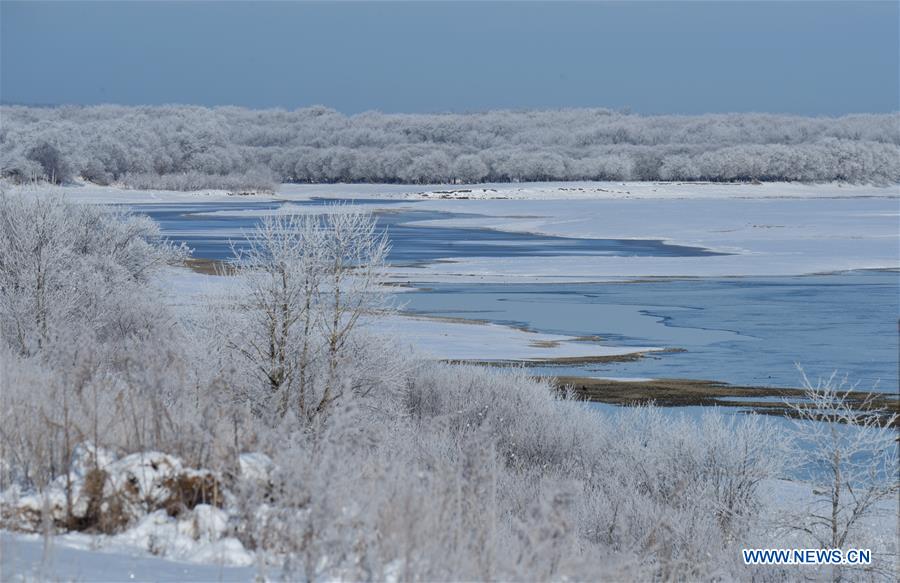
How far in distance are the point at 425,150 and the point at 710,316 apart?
105666 millimetres

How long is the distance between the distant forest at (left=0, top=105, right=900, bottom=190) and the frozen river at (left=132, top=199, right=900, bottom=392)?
5017 centimetres

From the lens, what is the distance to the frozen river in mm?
18875

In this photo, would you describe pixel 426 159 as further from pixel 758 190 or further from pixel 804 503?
pixel 804 503

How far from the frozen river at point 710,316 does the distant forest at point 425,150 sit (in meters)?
50.2

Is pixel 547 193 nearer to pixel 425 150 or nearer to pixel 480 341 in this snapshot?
pixel 425 150

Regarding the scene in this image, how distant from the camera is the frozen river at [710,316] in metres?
18.9

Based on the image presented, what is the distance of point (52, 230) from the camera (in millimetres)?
18047

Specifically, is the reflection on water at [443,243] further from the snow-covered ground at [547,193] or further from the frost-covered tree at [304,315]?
the snow-covered ground at [547,193]

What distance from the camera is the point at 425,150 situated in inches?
5064

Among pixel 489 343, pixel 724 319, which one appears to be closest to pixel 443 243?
pixel 724 319

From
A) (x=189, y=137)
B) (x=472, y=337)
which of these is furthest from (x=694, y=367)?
(x=189, y=137)

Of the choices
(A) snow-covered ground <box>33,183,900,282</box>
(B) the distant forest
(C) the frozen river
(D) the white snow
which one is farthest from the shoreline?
(B) the distant forest

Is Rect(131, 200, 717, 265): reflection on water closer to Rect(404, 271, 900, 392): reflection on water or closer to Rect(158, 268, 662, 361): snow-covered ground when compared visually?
Rect(404, 271, 900, 392): reflection on water

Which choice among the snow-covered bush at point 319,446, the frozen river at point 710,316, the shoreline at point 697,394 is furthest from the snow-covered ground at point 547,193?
the shoreline at point 697,394
